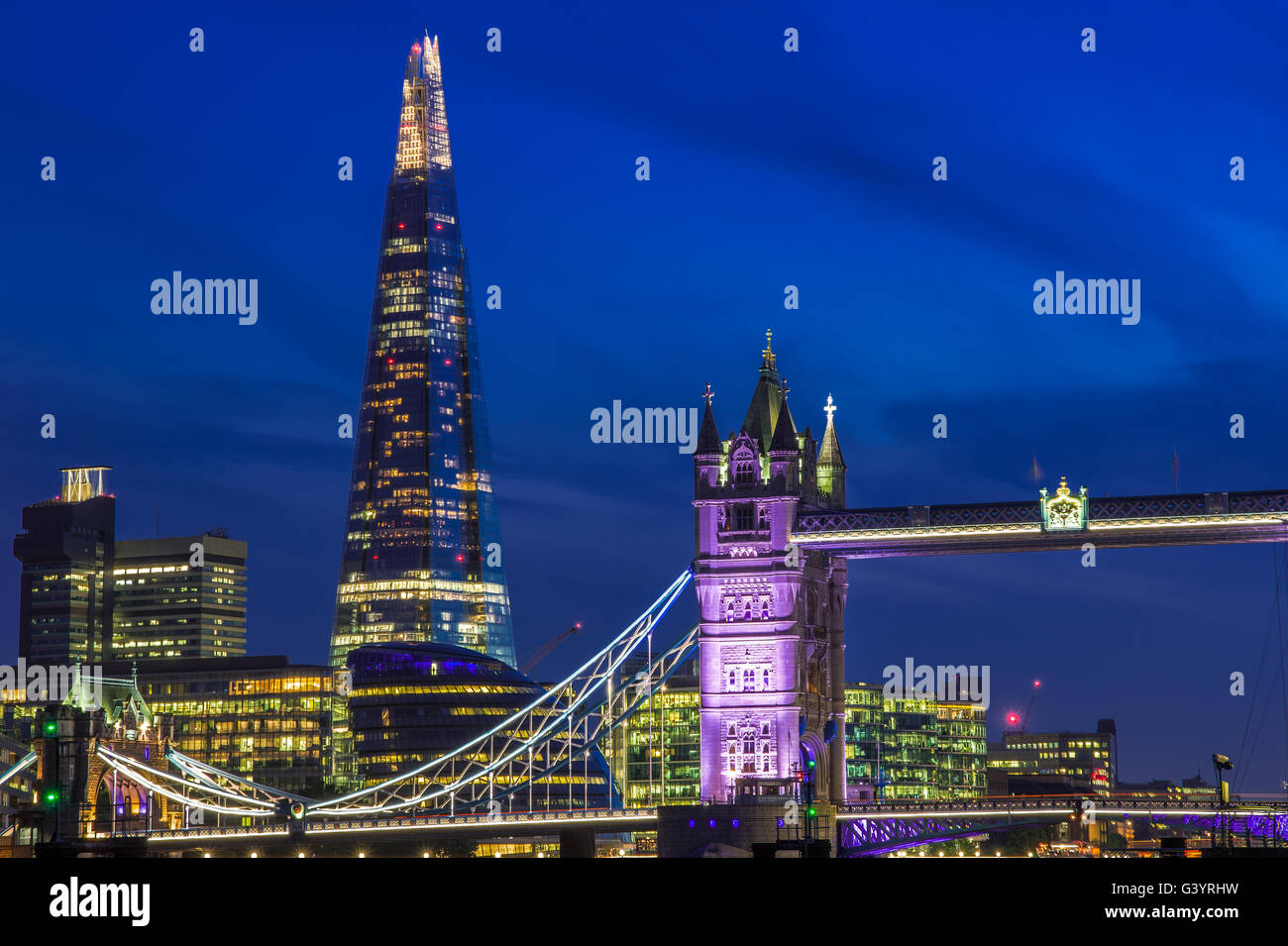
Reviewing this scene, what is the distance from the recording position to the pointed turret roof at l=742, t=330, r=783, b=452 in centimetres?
12481

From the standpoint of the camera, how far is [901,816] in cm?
12781

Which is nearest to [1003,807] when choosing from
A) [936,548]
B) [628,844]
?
[936,548]

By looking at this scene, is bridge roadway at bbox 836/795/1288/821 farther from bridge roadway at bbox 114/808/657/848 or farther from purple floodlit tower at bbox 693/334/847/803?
bridge roadway at bbox 114/808/657/848

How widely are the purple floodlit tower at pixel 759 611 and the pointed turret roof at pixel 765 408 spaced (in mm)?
83

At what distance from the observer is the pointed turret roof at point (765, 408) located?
125 metres

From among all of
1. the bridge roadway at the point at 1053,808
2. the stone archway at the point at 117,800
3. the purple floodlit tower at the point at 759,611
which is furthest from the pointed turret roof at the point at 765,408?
the stone archway at the point at 117,800

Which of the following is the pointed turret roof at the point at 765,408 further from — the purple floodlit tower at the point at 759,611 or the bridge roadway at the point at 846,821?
the bridge roadway at the point at 846,821

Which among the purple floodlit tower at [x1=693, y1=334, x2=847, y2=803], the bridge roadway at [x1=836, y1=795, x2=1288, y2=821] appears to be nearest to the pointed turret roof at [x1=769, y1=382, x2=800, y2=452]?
the purple floodlit tower at [x1=693, y1=334, x2=847, y2=803]

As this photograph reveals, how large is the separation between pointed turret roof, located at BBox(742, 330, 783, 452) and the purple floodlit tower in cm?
8

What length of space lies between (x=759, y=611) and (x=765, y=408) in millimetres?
12528

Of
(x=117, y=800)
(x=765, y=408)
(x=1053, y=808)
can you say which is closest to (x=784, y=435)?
(x=765, y=408)
